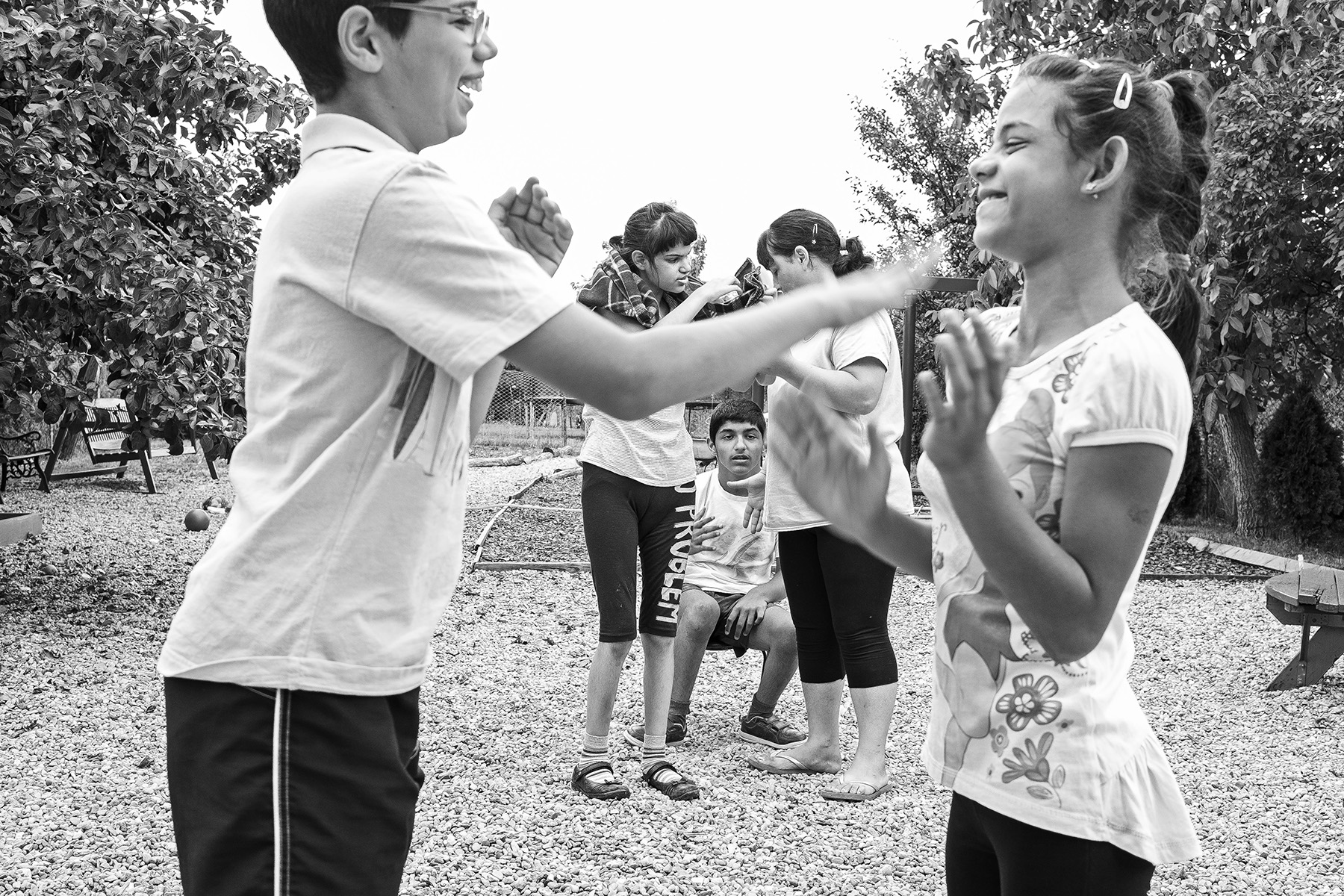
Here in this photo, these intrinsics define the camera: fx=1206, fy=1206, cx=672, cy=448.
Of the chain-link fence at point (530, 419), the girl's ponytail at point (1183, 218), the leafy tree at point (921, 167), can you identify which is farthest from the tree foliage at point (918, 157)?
the girl's ponytail at point (1183, 218)

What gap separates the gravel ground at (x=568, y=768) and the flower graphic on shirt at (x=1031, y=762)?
94.1 inches

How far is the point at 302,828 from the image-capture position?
1405 millimetres

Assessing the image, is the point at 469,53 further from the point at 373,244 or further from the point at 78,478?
the point at 78,478

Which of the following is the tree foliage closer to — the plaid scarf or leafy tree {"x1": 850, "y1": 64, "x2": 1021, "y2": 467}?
leafy tree {"x1": 850, "y1": 64, "x2": 1021, "y2": 467}

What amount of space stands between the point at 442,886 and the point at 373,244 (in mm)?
2836

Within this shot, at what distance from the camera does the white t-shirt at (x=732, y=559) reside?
17.4ft

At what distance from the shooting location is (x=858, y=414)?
13.5 feet

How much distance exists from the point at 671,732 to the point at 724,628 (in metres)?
0.50

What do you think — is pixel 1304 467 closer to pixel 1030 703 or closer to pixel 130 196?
pixel 130 196

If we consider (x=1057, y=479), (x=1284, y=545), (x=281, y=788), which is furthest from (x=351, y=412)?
(x=1284, y=545)

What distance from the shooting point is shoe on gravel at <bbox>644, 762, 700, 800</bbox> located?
14.4 feet

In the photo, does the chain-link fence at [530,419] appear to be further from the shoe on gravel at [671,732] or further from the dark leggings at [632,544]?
the dark leggings at [632,544]

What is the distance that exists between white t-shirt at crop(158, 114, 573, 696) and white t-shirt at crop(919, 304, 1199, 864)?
619mm

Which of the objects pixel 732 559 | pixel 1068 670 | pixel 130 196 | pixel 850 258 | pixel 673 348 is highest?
pixel 130 196
